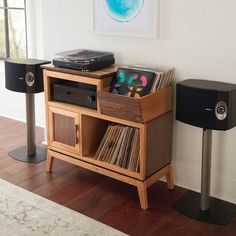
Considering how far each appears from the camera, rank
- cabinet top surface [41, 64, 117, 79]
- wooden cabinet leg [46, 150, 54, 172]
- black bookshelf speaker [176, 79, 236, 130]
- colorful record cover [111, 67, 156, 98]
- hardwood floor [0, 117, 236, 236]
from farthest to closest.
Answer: wooden cabinet leg [46, 150, 54, 172], cabinet top surface [41, 64, 117, 79], colorful record cover [111, 67, 156, 98], hardwood floor [0, 117, 236, 236], black bookshelf speaker [176, 79, 236, 130]

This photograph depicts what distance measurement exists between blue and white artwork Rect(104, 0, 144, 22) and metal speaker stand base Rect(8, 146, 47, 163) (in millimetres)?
1245

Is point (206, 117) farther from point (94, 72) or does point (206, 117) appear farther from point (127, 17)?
point (127, 17)

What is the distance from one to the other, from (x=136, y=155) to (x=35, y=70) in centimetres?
106

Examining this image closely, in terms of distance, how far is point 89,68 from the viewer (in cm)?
265

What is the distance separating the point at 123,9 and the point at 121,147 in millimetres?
922

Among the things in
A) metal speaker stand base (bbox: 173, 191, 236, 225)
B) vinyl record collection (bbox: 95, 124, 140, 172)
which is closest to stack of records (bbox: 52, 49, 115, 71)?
vinyl record collection (bbox: 95, 124, 140, 172)

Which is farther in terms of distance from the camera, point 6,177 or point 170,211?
point 6,177

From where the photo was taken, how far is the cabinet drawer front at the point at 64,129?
2.79 metres

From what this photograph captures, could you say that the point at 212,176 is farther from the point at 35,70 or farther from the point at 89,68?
the point at 35,70

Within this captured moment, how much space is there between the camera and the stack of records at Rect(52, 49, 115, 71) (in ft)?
8.72

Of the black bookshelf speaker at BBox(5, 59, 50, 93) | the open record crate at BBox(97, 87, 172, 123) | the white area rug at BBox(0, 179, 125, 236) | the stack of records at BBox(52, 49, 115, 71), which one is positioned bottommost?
the white area rug at BBox(0, 179, 125, 236)

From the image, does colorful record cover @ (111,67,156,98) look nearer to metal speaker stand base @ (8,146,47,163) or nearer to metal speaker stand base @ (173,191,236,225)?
metal speaker stand base @ (173,191,236,225)

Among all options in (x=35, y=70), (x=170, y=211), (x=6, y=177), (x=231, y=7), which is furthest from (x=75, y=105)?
(x=231, y=7)

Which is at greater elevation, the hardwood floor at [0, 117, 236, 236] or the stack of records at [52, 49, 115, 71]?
the stack of records at [52, 49, 115, 71]
